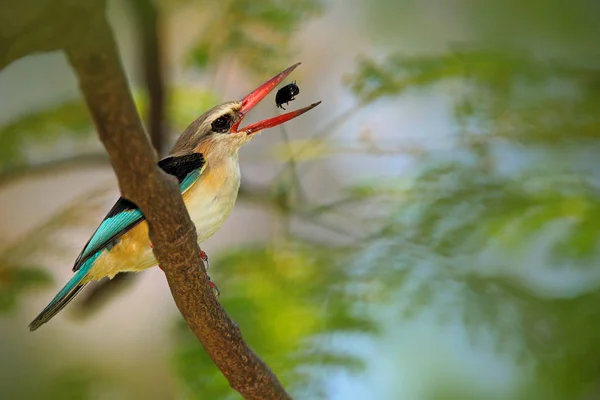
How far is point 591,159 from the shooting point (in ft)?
11.4

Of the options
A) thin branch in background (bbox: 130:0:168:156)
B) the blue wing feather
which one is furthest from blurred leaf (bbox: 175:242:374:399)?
the blue wing feather

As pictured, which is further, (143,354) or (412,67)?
(143,354)

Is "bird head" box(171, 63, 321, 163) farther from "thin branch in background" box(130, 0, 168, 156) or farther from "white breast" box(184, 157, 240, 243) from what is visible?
"thin branch in background" box(130, 0, 168, 156)

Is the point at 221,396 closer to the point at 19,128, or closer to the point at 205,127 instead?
the point at 205,127

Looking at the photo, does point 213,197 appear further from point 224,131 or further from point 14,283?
point 14,283

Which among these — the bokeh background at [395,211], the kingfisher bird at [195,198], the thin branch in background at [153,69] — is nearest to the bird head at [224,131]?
the kingfisher bird at [195,198]

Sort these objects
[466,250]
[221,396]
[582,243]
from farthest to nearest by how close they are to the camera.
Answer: [466,250], [582,243], [221,396]

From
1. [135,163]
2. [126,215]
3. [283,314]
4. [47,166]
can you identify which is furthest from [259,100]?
[47,166]

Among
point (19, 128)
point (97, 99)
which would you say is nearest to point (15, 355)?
point (19, 128)

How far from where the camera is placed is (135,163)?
140cm

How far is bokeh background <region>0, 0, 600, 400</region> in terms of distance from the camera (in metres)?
3.10

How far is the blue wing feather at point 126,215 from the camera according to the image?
1.95m

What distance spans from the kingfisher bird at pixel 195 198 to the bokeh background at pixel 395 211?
0.64 metres

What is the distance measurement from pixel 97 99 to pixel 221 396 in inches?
71.8
